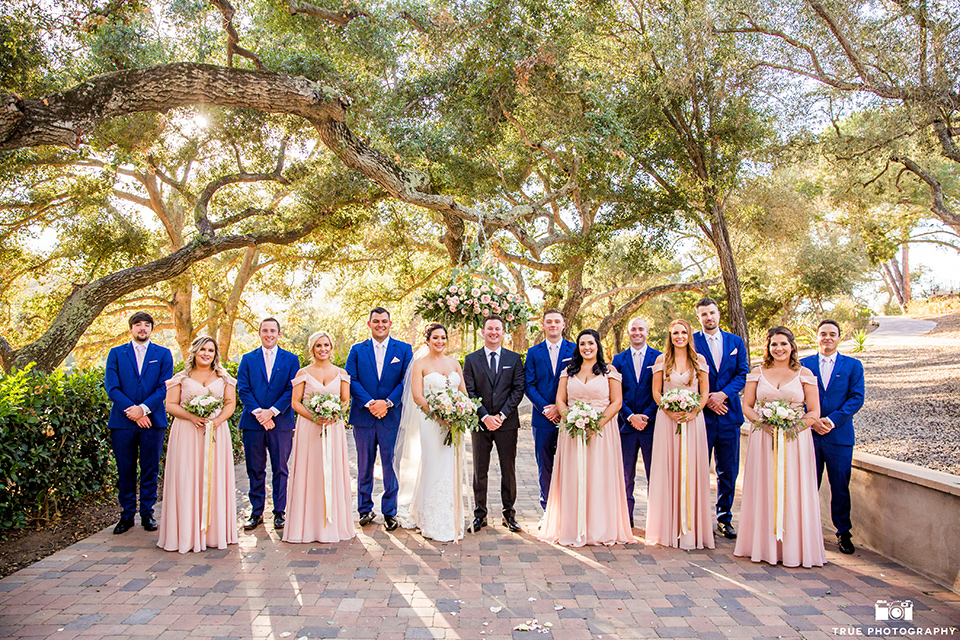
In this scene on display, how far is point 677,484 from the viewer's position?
17.4 ft

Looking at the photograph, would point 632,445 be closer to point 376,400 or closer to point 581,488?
point 581,488

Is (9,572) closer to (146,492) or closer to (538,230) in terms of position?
(146,492)

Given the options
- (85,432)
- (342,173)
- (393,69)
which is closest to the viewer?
(85,432)

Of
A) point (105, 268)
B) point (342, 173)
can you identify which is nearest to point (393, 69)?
point (342, 173)

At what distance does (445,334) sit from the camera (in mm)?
5625

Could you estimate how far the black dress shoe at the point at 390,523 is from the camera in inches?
226

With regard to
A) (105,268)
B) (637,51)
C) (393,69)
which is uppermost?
(637,51)

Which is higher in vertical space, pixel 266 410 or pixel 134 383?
pixel 134 383

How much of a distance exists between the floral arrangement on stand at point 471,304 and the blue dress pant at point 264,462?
77.1 inches

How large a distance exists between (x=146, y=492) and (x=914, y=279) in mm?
52375

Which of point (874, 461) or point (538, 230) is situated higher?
point (538, 230)

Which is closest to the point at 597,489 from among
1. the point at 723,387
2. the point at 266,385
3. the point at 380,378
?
the point at 723,387

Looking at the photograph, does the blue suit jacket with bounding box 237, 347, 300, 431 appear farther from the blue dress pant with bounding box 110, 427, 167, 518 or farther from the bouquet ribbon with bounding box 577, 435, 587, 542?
the bouquet ribbon with bounding box 577, 435, 587, 542

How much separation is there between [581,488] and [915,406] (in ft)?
25.8
